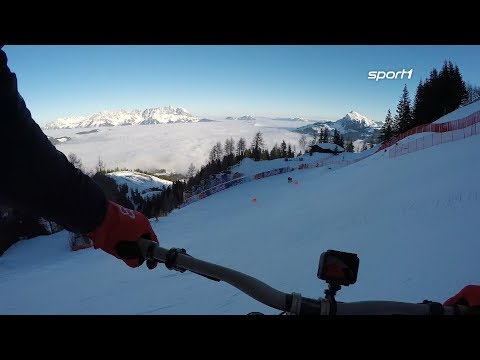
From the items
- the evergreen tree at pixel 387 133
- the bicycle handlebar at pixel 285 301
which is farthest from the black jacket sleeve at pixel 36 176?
the evergreen tree at pixel 387 133

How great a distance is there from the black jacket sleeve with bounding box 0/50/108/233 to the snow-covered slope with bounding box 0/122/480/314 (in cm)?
38

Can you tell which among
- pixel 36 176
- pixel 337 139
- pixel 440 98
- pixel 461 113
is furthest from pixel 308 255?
pixel 337 139

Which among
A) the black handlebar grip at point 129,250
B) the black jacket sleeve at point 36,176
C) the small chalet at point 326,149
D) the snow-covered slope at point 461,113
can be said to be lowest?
the black handlebar grip at point 129,250

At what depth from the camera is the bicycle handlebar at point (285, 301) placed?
1.11 m

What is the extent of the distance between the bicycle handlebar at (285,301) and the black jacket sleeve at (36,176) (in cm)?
34

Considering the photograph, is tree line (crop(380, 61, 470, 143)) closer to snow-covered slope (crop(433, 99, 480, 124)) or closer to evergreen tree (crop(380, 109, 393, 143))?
snow-covered slope (crop(433, 99, 480, 124))

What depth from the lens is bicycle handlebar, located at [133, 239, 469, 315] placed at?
1.11 metres

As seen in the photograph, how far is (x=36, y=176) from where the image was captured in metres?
1.05

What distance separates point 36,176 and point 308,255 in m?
5.33

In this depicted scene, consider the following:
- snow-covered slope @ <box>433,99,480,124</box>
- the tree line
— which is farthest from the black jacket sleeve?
snow-covered slope @ <box>433,99,480,124</box>

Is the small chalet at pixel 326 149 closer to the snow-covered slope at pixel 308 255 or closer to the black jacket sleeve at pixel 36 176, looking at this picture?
the snow-covered slope at pixel 308 255
